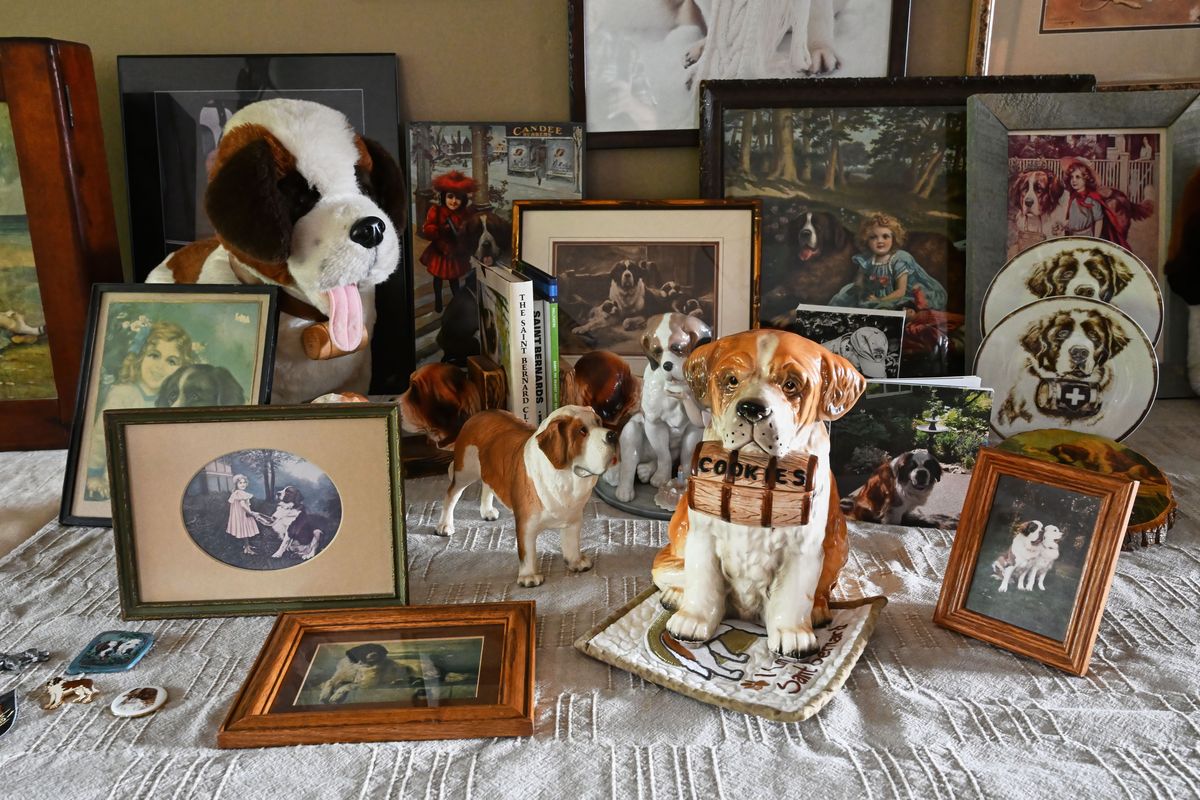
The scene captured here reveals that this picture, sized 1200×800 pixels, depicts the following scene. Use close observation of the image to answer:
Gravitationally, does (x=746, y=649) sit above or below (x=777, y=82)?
below

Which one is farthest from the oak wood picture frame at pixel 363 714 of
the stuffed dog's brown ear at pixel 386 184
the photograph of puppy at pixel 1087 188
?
the photograph of puppy at pixel 1087 188

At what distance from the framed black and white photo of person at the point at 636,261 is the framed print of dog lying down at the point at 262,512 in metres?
0.53

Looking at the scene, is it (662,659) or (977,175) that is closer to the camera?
(662,659)

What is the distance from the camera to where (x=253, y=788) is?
614 mm

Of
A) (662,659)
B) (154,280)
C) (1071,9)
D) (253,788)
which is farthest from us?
(1071,9)

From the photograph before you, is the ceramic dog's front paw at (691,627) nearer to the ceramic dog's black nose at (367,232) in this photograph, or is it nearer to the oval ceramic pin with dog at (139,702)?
the oval ceramic pin with dog at (139,702)

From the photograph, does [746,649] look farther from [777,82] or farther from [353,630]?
[777,82]

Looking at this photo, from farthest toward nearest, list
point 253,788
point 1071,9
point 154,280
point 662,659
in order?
point 1071,9, point 154,280, point 662,659, point 253,788

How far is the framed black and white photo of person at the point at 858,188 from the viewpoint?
4.40 ft

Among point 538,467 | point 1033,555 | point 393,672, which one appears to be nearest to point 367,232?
point 538,467

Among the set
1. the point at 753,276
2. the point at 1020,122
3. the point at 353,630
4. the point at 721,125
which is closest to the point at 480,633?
the point at 353,630

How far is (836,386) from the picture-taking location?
28.8 inches

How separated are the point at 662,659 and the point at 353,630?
11.0 inches

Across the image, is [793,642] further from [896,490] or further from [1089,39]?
[1089,39]
